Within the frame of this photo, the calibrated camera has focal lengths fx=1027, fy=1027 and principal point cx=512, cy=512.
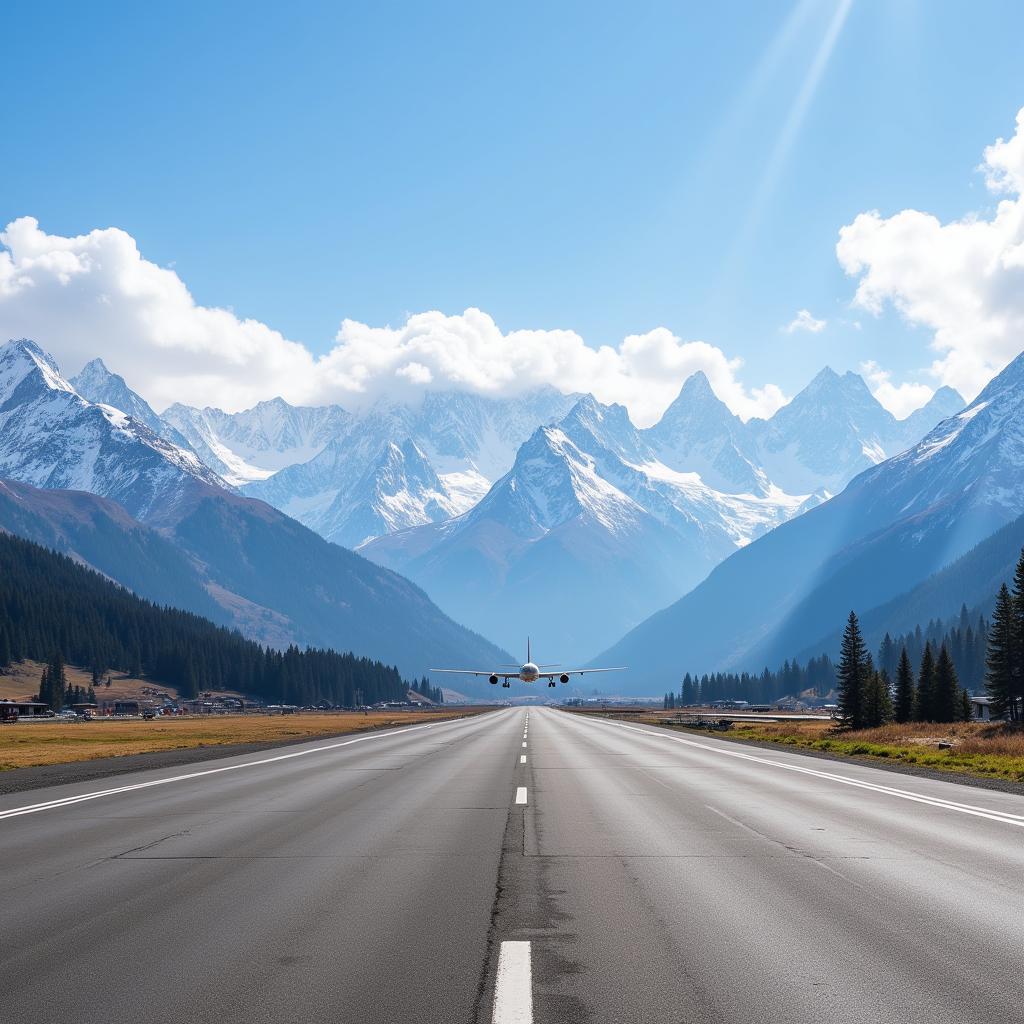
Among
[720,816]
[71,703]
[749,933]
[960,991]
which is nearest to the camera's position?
[960,991]

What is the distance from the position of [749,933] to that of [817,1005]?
2044 mm

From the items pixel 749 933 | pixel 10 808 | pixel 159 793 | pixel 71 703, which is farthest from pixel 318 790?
pixel 71 703

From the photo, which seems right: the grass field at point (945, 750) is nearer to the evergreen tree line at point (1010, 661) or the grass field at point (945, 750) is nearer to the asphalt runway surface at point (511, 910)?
the asphalt runway surface at point (511, 910)

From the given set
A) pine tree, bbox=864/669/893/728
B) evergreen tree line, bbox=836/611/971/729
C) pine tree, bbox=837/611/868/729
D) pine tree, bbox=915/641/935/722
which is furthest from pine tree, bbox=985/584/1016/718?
pine tree, bbox=864/669/893/728

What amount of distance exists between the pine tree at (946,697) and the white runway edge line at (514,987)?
8153 cm

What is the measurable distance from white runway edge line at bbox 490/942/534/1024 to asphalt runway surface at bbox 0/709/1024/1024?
2 centimetres

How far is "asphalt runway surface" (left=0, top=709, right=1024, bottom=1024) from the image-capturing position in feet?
24.3

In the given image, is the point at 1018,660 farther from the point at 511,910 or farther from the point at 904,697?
the point at 511,910

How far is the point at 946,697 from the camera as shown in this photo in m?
82.5

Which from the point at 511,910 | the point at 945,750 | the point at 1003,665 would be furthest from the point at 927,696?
the point at 511,910

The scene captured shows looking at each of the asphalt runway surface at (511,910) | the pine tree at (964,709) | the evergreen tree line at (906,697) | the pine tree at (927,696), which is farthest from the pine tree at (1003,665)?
the asphalt runway surface at (511,910)

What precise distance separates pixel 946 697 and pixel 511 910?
80.9m

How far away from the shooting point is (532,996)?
747cm

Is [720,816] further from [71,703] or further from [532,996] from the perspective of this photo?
[71,703]
